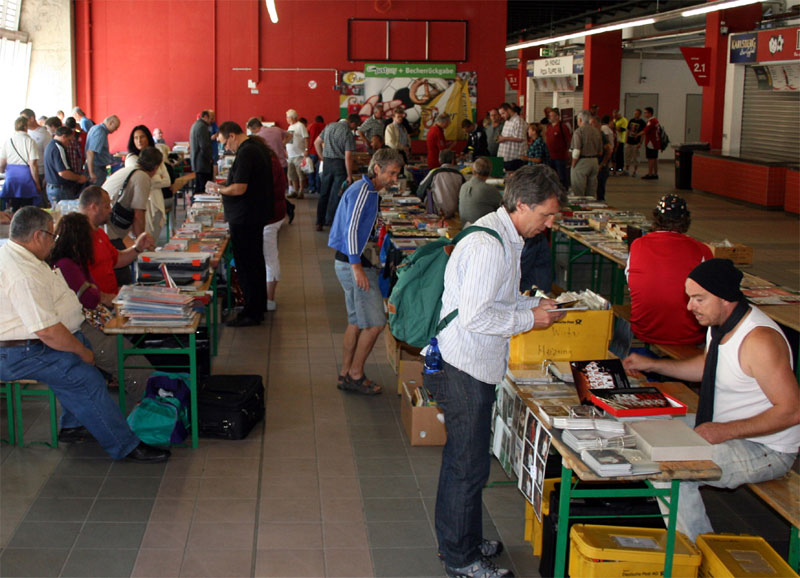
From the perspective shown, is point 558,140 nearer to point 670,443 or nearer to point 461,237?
point 461,237

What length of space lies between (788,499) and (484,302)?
143 cm

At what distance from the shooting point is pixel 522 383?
4.07 metres

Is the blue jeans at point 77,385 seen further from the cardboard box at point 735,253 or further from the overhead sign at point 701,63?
the overhead sign at point 701,63

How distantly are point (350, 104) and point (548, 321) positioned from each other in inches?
Answer: 581

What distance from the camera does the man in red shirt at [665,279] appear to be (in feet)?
17.3

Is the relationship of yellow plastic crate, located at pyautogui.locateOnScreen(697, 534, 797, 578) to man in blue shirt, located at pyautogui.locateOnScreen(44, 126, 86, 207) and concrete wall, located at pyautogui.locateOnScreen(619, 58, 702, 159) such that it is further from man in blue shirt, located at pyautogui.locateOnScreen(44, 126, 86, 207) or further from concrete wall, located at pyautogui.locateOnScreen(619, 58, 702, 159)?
concrete wall, located at pyautogui.locateOnScreen(619, 58, 702, 159)

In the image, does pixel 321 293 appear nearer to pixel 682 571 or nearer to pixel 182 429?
pixel 182 429

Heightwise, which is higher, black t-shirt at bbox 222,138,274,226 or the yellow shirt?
black t-shirt at bbox 222,138,274,226

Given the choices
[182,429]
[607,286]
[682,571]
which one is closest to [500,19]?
[607,286]

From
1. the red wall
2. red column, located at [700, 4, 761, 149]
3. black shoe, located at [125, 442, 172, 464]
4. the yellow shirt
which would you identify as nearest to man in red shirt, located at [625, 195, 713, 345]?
black shoe, located at [125, 442, 172, 464]

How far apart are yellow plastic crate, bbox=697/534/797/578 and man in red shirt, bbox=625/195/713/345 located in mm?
2021

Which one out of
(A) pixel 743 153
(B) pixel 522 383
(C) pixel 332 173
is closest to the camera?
(B) pixel 522 383

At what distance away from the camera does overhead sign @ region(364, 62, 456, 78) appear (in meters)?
17.5

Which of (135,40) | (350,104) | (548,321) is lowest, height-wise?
(548,321)
